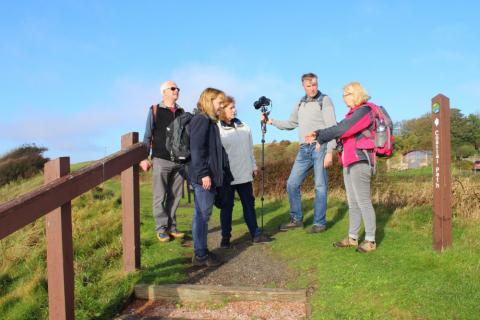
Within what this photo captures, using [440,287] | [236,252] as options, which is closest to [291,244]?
[236,252]

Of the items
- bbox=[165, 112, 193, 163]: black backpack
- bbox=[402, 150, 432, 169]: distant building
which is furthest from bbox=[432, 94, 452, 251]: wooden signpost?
bbox=[402, 150, 432, 169]: distant building

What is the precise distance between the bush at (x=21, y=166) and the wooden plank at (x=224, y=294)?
69.3 feet

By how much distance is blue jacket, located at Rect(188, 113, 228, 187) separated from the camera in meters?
5.11

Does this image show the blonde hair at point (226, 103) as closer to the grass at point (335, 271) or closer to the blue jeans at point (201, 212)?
the blue jeans at point (201, 212)

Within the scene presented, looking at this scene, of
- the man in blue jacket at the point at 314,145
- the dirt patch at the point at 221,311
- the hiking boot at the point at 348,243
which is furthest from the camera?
the man in blue jacket at the point at 314,145

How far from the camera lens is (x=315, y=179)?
21.8ft

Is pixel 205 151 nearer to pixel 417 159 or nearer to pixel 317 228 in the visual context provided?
pixel 317 228

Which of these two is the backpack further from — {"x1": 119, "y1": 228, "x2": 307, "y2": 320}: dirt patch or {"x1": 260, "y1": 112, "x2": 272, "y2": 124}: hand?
{"x1": 260, "y1": 112, "x2": 272, "y2": 124}: hand

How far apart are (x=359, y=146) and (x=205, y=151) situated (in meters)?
1.71

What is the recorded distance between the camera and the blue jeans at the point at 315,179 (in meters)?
6.50

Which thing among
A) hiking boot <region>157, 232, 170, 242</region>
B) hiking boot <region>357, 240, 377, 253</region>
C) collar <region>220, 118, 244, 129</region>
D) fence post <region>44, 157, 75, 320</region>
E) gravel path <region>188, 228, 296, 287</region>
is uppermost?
collar <region>220, 118, 244, 129</region>

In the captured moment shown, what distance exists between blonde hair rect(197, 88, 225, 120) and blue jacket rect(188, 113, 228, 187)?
0.25ft

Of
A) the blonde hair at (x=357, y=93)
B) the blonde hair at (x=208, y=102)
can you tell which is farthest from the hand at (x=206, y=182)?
the blonde hair at (x=357, y=93)

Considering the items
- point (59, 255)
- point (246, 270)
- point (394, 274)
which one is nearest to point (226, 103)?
point (246, 270)
